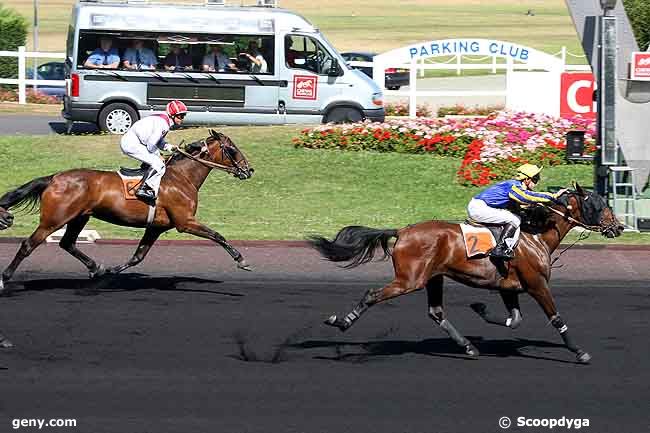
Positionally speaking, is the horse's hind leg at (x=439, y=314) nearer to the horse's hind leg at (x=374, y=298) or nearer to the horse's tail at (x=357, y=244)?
the horse's hind leg at (x=374, y=298)

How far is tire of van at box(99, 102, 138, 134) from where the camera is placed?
25.4m

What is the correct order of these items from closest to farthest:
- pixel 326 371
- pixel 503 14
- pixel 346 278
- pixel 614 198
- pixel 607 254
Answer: pixel 326 371 < pixel 346 278 < pixel 607 254 < pixel 614 198 < pixel 503 14

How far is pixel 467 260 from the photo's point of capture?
11.2 meters

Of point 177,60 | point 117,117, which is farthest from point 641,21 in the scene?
point 117,117

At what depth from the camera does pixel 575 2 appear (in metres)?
18.9

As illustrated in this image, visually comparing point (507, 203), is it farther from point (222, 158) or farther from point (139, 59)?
point (139, 59)

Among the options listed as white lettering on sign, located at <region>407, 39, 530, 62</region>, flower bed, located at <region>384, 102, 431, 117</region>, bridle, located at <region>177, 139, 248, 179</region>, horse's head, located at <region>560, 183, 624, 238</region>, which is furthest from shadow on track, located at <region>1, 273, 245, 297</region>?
white lettering on sign, located at <region>407, 39, 530, 62</region>

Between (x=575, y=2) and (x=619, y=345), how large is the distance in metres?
8.53

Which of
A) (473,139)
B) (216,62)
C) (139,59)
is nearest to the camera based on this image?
(473,139)

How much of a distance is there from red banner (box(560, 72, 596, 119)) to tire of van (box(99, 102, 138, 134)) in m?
9.34

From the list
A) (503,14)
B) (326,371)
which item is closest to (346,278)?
(326,371)

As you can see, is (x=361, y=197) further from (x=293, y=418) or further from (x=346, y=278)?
(x=293, y=418)

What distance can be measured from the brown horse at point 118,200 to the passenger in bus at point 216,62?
11434 mm

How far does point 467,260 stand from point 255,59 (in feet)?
50.6
